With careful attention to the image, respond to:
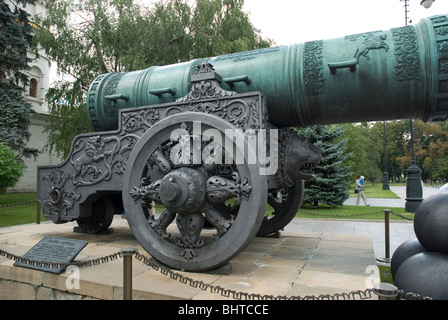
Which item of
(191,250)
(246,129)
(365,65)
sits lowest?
(191,250)

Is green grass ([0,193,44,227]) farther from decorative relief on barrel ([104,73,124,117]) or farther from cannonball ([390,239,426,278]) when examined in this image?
cannonball ([390,239,426,278])

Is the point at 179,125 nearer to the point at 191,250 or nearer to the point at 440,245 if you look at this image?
the point at 191,250

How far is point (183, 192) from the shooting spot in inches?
122

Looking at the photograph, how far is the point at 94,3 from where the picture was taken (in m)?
→ 13.1

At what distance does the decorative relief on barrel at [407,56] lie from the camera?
3076mm

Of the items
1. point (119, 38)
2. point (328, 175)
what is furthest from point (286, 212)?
point (119, 38)

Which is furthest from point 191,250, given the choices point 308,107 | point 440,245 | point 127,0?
point 127,0

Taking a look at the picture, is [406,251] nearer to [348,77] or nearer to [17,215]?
[348,77]

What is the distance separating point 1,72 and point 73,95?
394 cm

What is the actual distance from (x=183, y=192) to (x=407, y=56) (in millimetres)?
2337

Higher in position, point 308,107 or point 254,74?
point 254,74

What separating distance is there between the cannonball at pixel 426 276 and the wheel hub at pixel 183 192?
1790 mm

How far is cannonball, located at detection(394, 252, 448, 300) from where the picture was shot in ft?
8.50

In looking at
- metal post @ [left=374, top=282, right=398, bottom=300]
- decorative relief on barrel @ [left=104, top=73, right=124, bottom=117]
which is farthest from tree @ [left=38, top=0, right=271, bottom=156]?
metal post @ [left=374, top=282, right=398, bottom=300]
